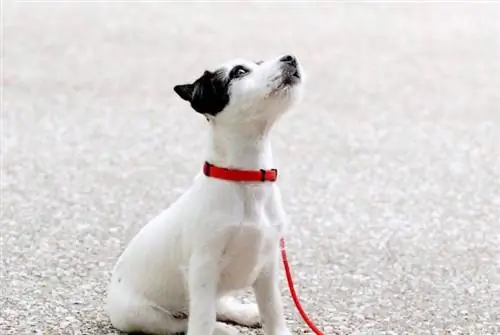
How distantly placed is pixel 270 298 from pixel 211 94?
53 centimetres

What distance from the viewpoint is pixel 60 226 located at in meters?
3.48

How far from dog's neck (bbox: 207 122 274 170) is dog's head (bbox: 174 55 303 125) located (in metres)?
0.03

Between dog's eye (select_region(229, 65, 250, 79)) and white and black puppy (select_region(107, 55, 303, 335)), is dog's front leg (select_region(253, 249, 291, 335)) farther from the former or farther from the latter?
dog's eye (select_region(229, 65, 250, 79))

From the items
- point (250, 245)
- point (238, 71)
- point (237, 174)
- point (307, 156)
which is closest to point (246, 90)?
point (238, 71)

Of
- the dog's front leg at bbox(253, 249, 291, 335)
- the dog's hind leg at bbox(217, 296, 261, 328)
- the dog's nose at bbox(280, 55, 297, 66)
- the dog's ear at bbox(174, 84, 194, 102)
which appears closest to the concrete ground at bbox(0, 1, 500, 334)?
the dog's hind leg at bbox(217, 296, 261, 328)

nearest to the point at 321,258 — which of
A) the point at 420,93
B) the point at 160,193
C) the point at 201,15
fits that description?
the point at 160,193

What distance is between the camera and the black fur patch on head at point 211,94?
85.3 inches

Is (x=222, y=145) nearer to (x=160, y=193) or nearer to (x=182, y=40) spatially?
(x=160, y=193)

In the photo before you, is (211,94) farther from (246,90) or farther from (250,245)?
(250,245)

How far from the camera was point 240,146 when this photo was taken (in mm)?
2201

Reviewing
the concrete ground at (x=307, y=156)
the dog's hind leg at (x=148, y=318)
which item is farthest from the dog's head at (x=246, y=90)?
the concrete ground at (x=307, y=156)

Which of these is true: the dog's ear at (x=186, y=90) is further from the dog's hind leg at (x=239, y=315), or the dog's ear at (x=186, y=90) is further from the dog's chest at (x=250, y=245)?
the dog's hind leg at (x=239, y=315)

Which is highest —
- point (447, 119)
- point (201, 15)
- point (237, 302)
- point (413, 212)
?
point (201, 15)

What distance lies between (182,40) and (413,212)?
166 inches
